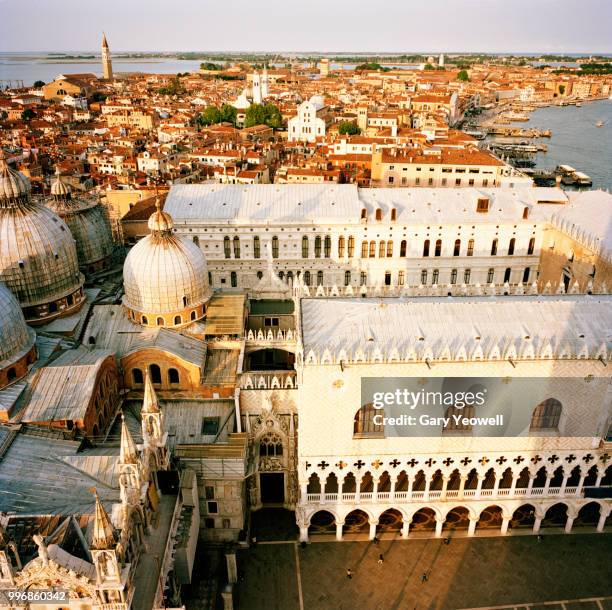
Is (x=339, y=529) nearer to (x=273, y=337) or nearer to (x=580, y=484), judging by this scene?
(x=273, y=337)

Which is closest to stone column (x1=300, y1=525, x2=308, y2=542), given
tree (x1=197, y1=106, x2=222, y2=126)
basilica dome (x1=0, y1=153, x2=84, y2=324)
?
basilica dome (x1=0, y1=153, x2=84, y2=324)

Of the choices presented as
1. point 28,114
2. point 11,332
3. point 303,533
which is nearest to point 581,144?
point 28,114

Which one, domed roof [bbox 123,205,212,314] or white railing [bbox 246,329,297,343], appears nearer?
domed roof [bbox 123,205,212,314]

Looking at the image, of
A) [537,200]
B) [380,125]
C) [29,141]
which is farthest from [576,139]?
[29,141]

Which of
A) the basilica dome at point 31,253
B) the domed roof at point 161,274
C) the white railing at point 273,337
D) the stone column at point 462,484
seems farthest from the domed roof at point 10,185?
the stone column at point 462,484

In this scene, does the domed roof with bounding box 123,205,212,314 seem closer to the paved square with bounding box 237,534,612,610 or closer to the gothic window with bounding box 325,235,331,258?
the paved square with bounding box 237,534,612,610

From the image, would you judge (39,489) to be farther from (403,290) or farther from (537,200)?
(537,200)
